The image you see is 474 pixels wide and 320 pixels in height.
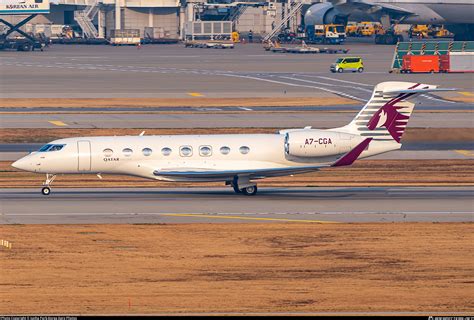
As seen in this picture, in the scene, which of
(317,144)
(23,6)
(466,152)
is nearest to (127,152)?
(317,144)

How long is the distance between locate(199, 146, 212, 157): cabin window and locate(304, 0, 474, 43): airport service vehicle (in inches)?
4571

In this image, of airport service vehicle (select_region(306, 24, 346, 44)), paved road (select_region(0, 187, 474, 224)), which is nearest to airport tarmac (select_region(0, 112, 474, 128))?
paved road (select_region(0, 187, 474, 224))

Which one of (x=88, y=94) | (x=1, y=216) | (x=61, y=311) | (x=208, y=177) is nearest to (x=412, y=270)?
(x=61, y=311)

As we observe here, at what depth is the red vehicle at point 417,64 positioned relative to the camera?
119500 mm

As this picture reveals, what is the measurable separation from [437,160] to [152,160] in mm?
21189

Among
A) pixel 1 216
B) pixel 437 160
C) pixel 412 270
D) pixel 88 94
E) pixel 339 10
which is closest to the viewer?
pixel 412 270

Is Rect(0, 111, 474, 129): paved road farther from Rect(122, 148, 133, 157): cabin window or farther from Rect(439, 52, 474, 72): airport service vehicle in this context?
Rect(439, 52, 474, 72): airport service vehicle

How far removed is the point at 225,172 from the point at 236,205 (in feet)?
6.15

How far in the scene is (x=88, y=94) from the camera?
327 ft

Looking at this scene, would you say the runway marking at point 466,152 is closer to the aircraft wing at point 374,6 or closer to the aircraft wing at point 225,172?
the aircraft wing at point 225,172

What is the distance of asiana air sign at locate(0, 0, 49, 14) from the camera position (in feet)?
538

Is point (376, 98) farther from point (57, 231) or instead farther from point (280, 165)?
point (57, 231)

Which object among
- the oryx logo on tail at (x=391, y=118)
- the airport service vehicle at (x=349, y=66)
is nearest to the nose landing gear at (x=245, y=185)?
the oryx logo on tail at (x=391, y=118)

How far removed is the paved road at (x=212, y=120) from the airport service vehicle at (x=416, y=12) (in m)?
78.0
